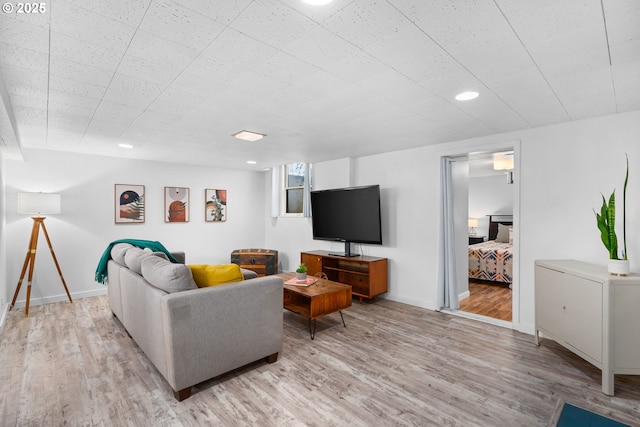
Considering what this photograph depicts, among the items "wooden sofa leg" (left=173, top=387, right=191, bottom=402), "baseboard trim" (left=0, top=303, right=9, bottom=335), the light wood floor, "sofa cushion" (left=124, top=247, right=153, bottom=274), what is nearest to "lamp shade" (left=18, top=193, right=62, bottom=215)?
"baseboard trim" (left=0, top=303, right=9, bottom=335)

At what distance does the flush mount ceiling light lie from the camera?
11.8ft

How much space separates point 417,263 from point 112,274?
3876 mm

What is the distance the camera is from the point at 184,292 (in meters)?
2.28

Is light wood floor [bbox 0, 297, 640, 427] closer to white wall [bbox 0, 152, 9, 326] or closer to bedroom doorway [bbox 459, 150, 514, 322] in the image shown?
white wall [bbox 0, 152, 9, 326]

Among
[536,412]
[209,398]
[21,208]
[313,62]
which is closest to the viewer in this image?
[313,62]

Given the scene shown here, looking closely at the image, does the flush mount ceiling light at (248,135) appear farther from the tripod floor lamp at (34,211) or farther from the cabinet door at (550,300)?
the cabinet door at (550,300)

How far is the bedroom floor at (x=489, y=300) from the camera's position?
13.5 ft

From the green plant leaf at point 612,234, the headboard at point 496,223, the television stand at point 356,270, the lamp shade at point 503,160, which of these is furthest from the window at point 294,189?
the headboard at point 496,223

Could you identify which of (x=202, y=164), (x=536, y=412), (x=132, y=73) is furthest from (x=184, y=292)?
(x=202, y=164)

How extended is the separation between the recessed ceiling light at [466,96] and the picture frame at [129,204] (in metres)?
5.07

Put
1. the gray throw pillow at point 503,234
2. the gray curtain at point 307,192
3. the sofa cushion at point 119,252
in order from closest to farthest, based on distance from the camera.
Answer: the sofa cushion at point 119,252, the gray curtain at point 307,192, the gray throw pillow at point 503,234

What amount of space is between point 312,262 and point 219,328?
116 inches

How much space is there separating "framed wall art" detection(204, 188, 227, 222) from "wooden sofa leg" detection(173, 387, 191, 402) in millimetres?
4298

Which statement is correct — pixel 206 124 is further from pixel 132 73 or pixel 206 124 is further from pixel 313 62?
pixel 313 62
